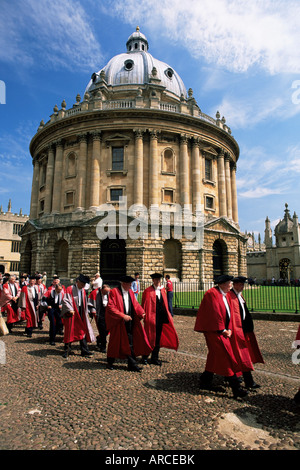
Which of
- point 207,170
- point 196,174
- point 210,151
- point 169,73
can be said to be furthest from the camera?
point 169,73

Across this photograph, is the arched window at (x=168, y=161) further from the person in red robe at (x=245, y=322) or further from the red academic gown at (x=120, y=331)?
the person in red robe at (x=245, y=322)

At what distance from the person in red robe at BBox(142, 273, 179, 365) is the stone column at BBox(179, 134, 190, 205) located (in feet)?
63.1

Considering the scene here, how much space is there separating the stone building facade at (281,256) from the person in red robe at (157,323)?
1632 inches

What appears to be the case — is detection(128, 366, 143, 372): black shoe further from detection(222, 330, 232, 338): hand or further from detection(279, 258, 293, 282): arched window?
detection(279, 258, 293, 282): arched window

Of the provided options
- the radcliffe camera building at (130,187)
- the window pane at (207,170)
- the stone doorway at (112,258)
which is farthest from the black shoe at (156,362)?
the window pane at (207,170)

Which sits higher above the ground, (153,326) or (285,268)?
(285,268)

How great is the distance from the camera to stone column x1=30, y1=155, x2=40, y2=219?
30.0m

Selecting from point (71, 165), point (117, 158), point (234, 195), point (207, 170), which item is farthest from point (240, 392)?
point (234, 195)

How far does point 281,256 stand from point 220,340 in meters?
46.4

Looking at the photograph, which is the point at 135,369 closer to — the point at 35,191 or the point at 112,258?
the point at 112,258

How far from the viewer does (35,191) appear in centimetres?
3062
